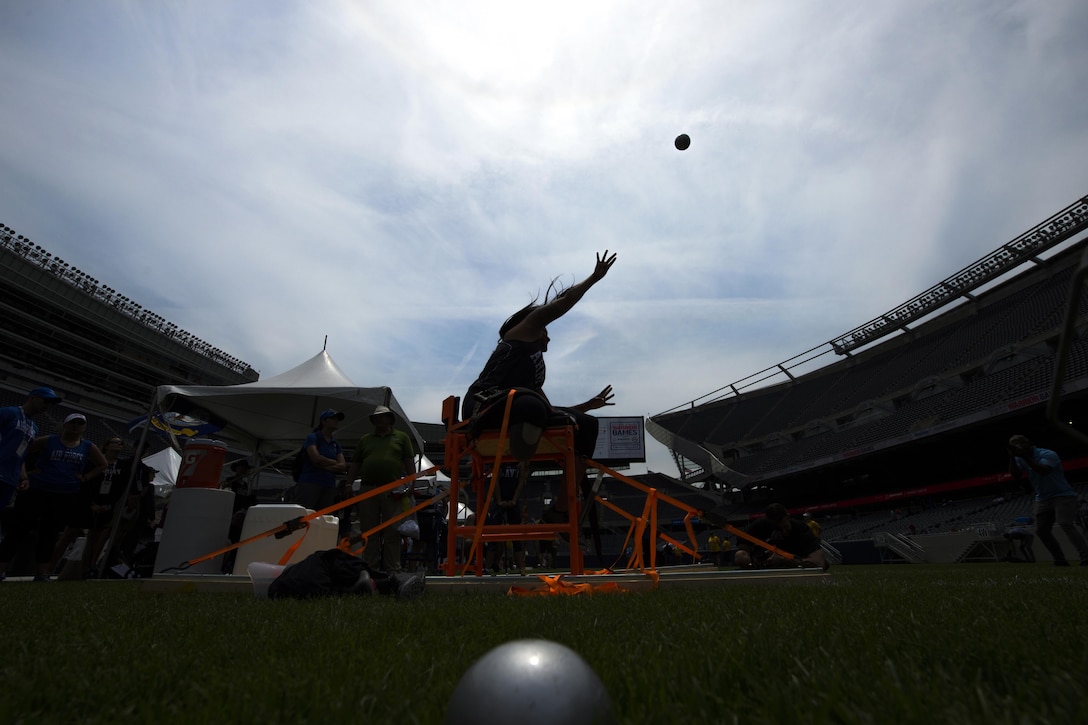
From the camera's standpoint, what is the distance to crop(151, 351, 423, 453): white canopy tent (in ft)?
27.7

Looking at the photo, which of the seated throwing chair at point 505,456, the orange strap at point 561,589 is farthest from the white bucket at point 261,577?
the orange strap at point 561,589

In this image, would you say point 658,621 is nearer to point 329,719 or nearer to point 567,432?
point 329,719

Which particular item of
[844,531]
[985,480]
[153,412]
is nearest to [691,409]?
[844,531]

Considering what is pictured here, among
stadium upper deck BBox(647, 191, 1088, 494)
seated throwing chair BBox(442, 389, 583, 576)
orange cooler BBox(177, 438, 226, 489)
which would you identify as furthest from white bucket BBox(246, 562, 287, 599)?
stadium upper deck BBox(647, 191, 1088, 494)

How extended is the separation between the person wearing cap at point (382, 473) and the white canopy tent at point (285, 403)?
291cm

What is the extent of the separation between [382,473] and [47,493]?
359 cm

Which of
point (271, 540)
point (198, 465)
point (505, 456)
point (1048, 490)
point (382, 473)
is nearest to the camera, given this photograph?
point (505, 456)

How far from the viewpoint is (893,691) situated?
0.87m

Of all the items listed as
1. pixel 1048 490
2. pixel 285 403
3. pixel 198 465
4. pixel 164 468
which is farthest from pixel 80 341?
pixel 1048 490

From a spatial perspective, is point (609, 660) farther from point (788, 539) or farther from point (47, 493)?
point (47, 493)

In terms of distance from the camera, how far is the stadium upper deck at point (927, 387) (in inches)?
901

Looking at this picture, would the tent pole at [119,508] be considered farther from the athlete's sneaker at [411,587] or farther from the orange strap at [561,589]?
the orange strap at [561,589]

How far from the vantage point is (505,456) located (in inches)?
145

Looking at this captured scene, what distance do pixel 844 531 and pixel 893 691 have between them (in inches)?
1209
